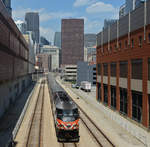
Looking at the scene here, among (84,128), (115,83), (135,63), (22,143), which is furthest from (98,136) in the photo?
(115,83)

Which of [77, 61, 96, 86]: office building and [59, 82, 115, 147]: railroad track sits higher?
[77, 61, 96, 86]: office building

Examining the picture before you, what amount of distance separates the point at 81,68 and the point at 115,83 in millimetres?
65482

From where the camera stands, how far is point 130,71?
31.2 m

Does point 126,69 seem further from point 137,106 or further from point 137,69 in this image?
point 137,106

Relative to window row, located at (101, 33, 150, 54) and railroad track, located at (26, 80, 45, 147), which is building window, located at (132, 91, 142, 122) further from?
railroad track, located at (26, 80, 45, 147)

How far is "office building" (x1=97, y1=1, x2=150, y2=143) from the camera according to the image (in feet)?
87.3

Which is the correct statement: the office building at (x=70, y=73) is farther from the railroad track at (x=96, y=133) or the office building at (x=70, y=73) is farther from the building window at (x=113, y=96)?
the railroad track at (x=96, y=133)

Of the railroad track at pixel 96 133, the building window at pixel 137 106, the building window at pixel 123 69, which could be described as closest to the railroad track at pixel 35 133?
the railroad track at pixel 96 133

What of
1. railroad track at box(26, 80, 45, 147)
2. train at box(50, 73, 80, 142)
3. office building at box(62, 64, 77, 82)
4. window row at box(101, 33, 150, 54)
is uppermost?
window row at box(101, 33, 150, 54)

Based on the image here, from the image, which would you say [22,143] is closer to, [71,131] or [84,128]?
[71,131]

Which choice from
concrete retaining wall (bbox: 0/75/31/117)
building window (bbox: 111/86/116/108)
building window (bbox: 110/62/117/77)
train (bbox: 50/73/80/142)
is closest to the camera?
train (bbox: 50/73/80/142)

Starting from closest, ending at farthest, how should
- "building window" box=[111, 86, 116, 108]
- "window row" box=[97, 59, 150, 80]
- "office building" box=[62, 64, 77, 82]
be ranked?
"window row" box=[97, 59, 150, 80], "building window" box=[111, 86, 116, 108], "office building" box=[62, 64, 77, 82]

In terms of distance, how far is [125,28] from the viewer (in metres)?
33.3

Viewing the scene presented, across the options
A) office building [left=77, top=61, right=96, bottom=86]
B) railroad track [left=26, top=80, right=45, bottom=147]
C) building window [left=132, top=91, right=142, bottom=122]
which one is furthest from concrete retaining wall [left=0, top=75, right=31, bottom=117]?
office building [left=77, top=61, right=96, bottom=86]
